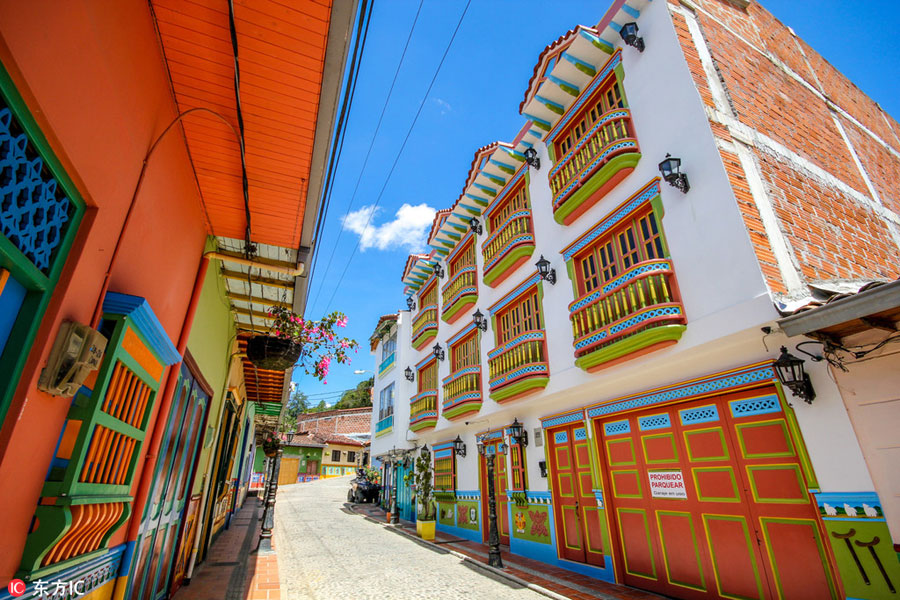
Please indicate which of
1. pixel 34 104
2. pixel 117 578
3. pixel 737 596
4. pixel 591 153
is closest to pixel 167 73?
pixel 34 104

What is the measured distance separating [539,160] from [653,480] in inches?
285

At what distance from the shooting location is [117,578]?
3174 mm

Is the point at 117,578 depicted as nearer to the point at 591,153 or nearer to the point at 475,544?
the point at 591,153

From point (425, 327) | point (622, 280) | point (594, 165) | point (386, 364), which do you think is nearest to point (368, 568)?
point (622, 280)

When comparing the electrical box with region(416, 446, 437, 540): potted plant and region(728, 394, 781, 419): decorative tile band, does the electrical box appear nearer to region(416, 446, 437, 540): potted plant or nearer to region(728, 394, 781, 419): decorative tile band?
region(728, 394, 781, 419): decorative tile band

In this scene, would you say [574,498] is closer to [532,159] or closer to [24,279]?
[532,159]

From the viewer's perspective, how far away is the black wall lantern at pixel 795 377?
480 cm

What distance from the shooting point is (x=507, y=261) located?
10344mm

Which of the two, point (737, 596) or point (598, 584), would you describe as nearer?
point (737, 596)

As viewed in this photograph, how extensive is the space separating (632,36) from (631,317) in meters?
5.21

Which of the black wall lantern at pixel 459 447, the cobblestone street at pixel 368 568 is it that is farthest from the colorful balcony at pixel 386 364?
Result: the cobblestone street at pixel 368 568

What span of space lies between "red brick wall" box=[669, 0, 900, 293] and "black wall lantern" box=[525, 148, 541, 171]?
3.73 meters

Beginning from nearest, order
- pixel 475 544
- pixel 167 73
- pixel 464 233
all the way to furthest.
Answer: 1. pixel 167 73
2. pixel 475 544
3. pixel 464 233

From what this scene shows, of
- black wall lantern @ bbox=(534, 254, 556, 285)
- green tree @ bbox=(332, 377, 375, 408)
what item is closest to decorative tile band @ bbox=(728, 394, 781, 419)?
black wall lantern @ bbox=(534, 254, 556, 285)
